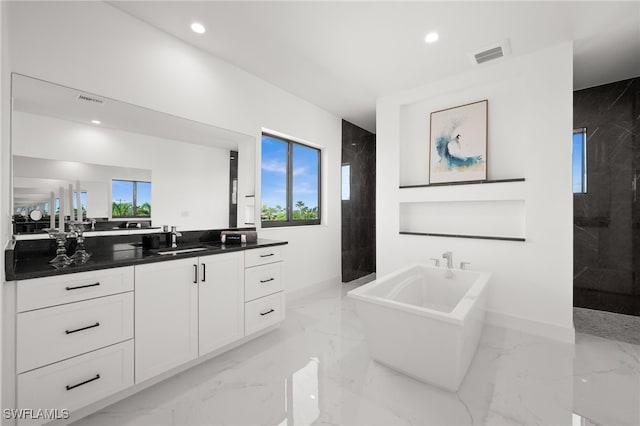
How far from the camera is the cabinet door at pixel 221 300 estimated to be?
206cm

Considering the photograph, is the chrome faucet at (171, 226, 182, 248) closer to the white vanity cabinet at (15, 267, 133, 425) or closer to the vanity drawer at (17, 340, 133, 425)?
the white vanity cabinet at (15, 267, 133, 425)

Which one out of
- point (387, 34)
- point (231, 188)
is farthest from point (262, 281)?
point (387, 34)

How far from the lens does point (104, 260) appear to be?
5.62 feet

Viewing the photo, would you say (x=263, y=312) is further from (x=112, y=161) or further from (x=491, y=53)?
(x=491, y=53)

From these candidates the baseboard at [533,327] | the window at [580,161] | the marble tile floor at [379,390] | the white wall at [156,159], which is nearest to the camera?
the marble tile floor at [379,390]

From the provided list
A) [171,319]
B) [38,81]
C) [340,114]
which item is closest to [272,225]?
[171,319]

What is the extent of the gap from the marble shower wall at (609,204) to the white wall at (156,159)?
4184 mm

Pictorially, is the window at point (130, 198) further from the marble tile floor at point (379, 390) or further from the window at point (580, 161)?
the window at point (580, 161)

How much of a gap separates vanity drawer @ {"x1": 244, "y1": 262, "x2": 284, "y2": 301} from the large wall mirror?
0.72 m

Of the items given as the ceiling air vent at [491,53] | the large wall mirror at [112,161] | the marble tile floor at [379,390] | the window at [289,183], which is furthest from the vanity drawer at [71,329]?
the ceiling air vent at [491,53]

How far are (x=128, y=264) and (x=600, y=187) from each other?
4726 mm

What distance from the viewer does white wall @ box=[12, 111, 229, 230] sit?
1.86 m

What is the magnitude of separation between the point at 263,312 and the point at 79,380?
1.27m

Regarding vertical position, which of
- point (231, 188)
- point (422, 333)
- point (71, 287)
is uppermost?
point (231, 188)
